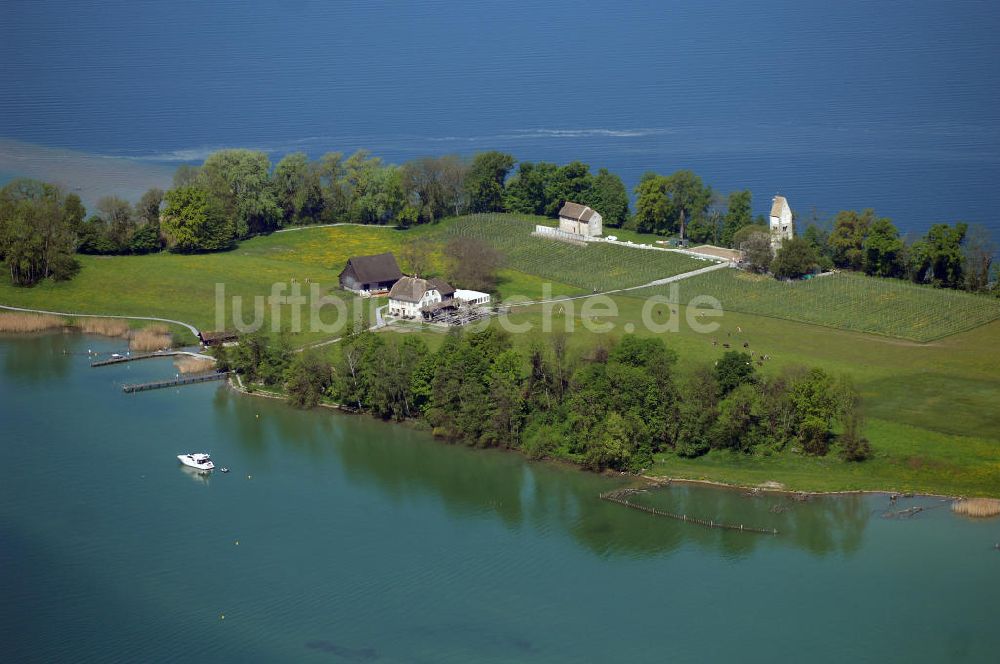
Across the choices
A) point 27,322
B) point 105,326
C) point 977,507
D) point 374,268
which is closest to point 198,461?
point 105,326

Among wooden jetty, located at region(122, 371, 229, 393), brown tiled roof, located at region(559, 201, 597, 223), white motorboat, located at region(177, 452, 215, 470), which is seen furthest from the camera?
brown tiled roof, located at region(559, 201, 597, 223)

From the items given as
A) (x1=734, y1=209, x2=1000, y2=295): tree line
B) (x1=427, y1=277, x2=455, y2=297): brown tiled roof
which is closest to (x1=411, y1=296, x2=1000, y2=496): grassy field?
(x1=427, y1=277, x2=455, y2=297): brown tiled roof

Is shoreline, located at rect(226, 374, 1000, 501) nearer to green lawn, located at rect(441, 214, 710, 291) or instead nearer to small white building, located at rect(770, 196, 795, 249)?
green lawn, located at rect(441, 214, 710, 291)

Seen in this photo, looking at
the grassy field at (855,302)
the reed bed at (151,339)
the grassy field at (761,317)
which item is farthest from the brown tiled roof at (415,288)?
the reed bed at (151,339)

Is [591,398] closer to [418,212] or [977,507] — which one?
[977,507]

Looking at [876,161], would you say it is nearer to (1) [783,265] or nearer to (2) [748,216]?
(2) [748,216]
